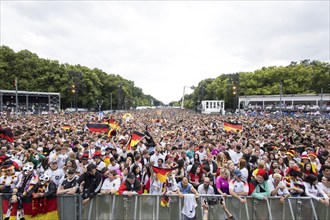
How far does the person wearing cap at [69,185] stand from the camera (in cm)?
520

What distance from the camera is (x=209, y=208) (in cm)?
538

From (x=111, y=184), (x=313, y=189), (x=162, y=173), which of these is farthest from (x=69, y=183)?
(x=313, y=189)

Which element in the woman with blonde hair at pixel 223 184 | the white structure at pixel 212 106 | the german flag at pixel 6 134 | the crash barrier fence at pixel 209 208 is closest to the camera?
the crash barrier fence at pixel 209 208

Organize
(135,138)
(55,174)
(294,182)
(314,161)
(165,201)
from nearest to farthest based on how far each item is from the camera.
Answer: (165,201)
(294,182)
(55,174)
(314,161)
(135,138)

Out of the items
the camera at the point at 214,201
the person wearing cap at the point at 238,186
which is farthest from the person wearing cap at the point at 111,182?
the person wearing cap at the point at 238,186

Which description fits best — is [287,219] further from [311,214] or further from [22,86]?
[22,86]

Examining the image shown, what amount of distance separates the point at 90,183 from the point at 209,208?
287cm

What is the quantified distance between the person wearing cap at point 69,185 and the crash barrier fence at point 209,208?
1.40 ft

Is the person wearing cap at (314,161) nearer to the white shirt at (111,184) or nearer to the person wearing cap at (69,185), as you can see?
the white shirt at (111,184)

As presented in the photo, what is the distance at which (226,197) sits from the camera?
17.5 ft

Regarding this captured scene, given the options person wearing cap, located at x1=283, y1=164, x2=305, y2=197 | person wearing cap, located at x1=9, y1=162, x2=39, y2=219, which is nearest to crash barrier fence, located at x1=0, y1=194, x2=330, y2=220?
person wearing cap, located at x1=283, y1=164, x2=305, y2=197

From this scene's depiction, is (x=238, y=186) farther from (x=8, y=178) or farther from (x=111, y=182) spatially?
(x=8, y=178)

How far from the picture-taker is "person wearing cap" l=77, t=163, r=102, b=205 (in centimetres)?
521

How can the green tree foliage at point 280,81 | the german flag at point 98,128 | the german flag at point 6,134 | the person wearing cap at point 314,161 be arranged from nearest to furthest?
1. the person wearing cap at point 314,161
2. the german flag at point 6,134
3. the german flag at point 98,128
4. the green tree foliage at point 280,81
